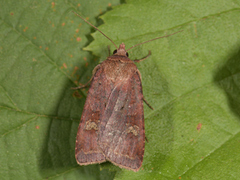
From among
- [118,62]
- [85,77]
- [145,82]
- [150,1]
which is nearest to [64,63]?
[85,77]

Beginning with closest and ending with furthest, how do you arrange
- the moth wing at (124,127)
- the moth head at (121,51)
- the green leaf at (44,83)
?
the moth wing at (124,127)
the moth head at (121,51)
the green leaf at (44,83)

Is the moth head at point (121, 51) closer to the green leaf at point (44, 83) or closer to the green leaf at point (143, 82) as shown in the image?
the green leaf at point (143, 82)

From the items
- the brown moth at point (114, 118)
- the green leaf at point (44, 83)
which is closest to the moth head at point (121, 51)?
the brown moth at point (114, 118)

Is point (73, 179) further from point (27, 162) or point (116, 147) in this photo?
point (116, 147)

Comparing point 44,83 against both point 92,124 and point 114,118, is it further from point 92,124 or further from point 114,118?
point 114,118

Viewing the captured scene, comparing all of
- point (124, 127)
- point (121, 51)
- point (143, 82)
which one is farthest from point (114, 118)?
point (121, 51)

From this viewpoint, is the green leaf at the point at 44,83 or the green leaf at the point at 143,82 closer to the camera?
the green leaf at the point at 143,82
